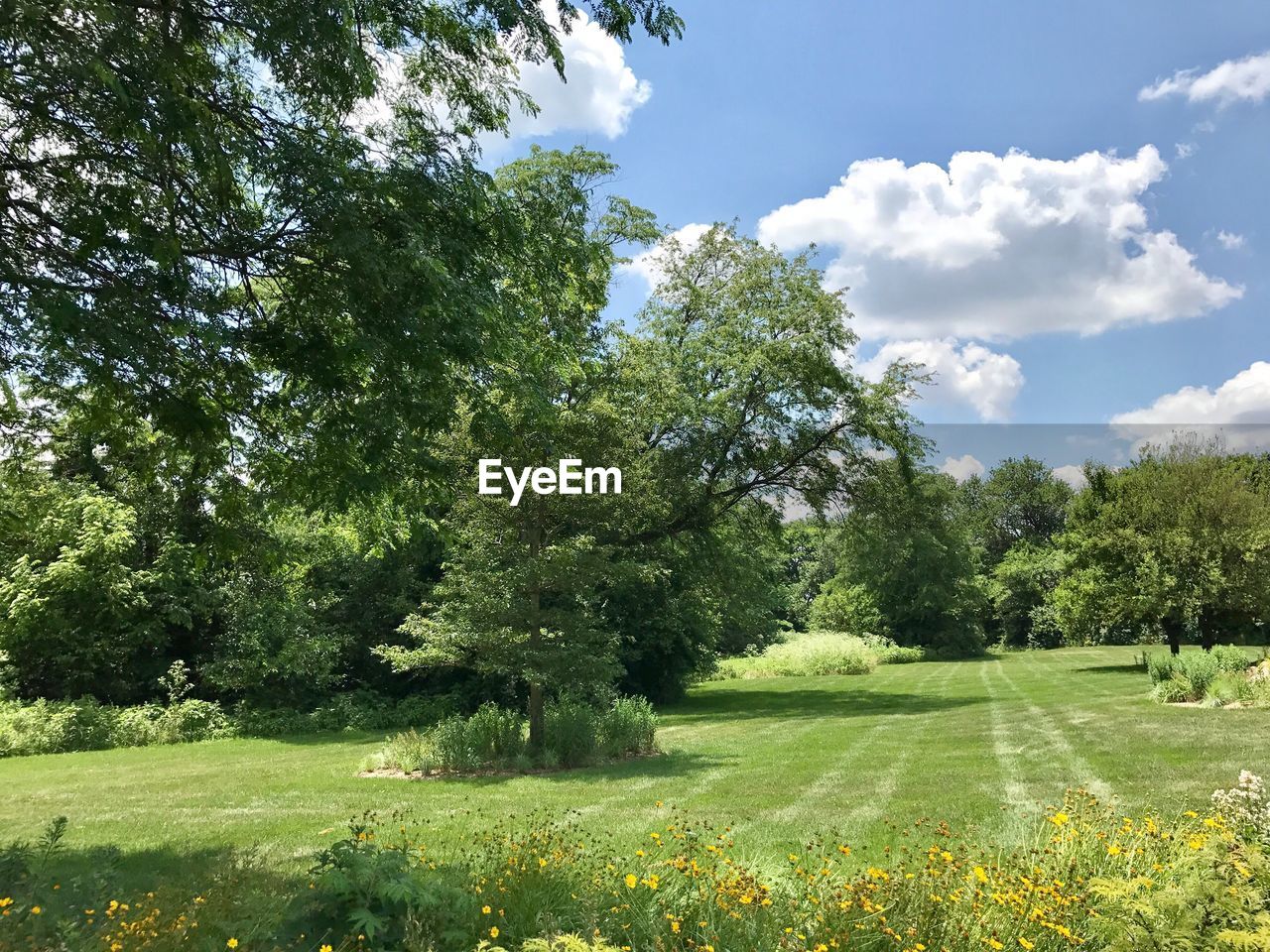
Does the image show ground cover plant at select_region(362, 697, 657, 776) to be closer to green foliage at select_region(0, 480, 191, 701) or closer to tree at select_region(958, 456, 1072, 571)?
green foliage at select_region(0, 480, 191, 701)

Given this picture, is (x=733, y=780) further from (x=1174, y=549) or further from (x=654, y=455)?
(x=1174, y=549)

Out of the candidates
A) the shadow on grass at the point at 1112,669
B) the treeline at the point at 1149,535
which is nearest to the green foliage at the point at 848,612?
the treeline at the point at 1149,535

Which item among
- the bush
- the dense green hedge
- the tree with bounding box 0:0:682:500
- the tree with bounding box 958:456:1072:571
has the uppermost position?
the tree with bounding box 958:456:1072:571

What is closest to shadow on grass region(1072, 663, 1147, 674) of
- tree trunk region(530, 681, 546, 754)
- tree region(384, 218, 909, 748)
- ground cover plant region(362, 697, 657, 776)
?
tree region(384, 218, 909, 748)

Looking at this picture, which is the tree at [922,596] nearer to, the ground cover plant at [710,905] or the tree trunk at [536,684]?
the tree trunk at [536,684]

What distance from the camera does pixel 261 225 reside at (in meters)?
6.17

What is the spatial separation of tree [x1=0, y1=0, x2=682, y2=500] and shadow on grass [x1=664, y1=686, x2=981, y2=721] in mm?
14266

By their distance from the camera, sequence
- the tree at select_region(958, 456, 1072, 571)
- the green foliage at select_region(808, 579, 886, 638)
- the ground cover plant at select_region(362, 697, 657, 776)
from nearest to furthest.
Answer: the ground cover plant at select_region(362, 697, 657, 776)
the green foliage at select_region(808, 579, 886, 638)
the tree at select_region(958, 456, 1072, 571)

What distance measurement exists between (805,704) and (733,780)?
39.1 feet

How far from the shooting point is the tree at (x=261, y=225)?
4754 mm

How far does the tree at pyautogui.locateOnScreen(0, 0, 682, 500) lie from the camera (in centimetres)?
475

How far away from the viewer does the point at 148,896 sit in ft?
14.2

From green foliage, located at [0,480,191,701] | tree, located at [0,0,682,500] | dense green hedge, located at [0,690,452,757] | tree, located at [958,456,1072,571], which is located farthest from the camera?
tree, located at [958,456,1072,571]

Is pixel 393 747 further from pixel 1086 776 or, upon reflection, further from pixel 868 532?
pixel 868 532
